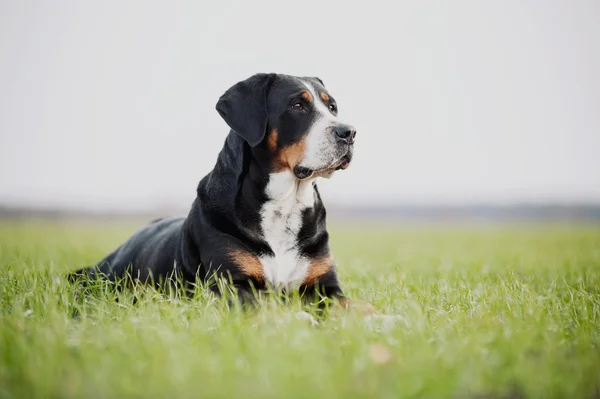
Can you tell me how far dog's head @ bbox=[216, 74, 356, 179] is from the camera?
4391 millimetres

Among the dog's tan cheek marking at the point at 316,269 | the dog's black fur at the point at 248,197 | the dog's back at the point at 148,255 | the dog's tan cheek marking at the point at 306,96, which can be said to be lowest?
the dog's back at the point at 148,255

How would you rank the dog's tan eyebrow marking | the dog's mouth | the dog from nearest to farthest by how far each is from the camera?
the dog → the dog's mouth → the dog's tan eyebrow marking

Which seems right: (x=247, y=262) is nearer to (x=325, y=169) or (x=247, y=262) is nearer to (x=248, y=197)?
(x=248, y=197)

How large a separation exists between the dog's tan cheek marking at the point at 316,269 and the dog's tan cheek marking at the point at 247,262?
0.40 m

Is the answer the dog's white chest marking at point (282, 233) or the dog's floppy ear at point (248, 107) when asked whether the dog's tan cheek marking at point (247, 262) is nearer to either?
the dog's white chest marking at point (282, 233)

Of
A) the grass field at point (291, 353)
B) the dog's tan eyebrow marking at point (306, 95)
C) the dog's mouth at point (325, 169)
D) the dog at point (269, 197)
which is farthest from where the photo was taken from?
the dog's tan eyebrow marking at point (306, 95)

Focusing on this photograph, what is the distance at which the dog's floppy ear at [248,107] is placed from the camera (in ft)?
14.3

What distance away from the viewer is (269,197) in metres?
4.41

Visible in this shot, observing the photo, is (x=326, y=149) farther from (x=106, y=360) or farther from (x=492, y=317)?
(x=106, y=360)

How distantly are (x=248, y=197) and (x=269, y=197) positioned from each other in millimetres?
171

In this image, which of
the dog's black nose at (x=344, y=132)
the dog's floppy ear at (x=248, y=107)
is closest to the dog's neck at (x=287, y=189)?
the dog's floppy ear at (x=248, y=107)

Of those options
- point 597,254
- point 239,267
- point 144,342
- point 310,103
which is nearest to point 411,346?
point 144,342

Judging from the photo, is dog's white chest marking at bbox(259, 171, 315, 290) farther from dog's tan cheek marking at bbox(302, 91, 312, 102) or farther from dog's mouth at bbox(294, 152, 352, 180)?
dog's tan cheek marking at bbox(302, 91, 312, 102)

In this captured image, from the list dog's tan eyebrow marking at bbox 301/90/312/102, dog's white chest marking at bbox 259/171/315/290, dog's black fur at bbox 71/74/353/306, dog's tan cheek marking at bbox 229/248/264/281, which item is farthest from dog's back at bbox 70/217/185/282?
dog's tan eyebrow marking at bbox 301/90/312/102
